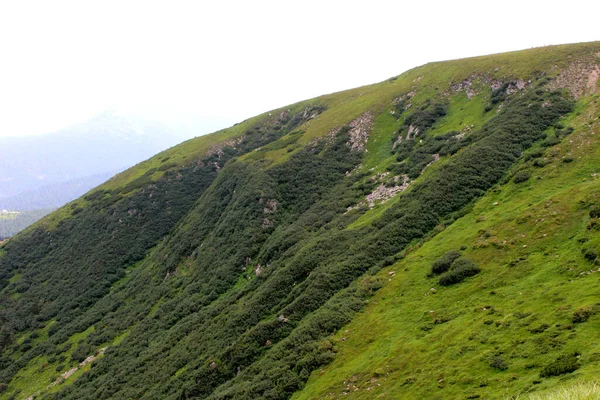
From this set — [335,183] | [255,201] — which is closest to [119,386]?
[255,201]

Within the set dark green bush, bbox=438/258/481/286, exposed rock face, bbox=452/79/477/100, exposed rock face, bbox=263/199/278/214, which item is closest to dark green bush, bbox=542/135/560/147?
dark green bush, bbox=438/258/481/286

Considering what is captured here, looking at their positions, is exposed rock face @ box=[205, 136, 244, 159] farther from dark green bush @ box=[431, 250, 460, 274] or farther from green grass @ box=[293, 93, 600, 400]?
dark green bush @ box=[431, 250, 460, 274]

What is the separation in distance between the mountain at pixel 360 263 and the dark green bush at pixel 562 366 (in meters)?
0.14

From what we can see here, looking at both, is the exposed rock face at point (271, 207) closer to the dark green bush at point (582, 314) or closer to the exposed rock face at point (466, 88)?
the exposed rock face at point (466, 88)

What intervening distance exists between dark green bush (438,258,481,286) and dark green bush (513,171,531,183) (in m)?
15.1

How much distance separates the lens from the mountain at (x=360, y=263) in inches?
858

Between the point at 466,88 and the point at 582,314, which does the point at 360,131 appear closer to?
the point at 466,88

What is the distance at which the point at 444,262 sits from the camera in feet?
99.8

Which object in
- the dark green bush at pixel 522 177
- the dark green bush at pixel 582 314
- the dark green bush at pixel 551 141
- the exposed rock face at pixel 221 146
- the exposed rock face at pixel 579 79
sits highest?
→ the exposed rock face at pixel 221 146

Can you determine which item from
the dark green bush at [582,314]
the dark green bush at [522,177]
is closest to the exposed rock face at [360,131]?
the dark green bush at [522,177]

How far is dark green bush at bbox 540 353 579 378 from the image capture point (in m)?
→ 15.0

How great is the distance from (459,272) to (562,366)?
1329cm

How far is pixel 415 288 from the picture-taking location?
99.9 ft

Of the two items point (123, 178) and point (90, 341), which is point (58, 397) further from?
point (123, 178)
